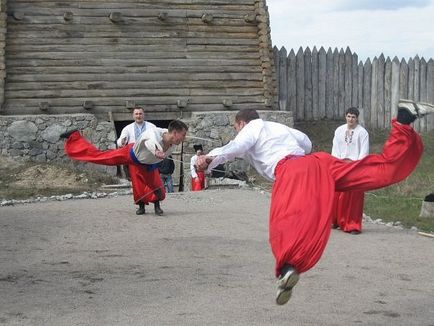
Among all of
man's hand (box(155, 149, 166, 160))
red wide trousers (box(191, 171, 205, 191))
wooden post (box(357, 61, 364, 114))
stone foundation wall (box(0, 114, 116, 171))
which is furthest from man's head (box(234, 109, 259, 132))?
wooden post (box(357, 61, 364, 114))

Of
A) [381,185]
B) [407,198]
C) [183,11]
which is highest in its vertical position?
[183,11]

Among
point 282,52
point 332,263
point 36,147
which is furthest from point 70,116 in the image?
point 332,263

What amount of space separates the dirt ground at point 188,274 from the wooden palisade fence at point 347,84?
10986mm

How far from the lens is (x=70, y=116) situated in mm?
20375

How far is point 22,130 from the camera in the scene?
2003cm

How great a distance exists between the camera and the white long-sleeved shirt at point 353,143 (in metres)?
12.2

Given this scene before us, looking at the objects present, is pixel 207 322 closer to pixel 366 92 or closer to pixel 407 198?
pixel 407 198

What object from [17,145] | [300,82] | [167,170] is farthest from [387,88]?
[17,145]

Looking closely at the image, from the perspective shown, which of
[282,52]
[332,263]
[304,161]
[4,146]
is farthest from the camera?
[282,52]

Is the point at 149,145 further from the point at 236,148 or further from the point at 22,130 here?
the point at 22,130

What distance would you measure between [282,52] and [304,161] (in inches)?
656

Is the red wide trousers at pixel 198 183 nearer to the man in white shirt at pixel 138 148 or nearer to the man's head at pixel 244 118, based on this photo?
the man in white shirt at pixel 138 148

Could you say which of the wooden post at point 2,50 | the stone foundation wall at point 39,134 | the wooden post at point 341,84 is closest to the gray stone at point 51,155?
the stone foundation wall at point 39,134

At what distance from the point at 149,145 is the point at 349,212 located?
2549 mm
